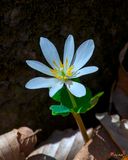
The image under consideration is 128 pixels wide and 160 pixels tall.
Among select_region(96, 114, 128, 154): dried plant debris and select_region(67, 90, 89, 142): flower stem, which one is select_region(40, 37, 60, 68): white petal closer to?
select_region(67, 90, 89, 142): flower stem

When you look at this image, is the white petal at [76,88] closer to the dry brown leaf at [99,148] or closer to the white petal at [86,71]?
the white petal at [86,71]

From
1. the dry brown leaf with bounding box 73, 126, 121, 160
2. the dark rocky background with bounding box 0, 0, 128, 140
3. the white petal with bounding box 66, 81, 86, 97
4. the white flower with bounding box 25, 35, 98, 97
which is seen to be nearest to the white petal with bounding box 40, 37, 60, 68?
the white flower with bounding box 25, 35, 98, 97

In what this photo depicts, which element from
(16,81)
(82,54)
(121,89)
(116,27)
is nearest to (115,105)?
(121,89)

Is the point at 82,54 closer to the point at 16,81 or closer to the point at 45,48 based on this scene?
the point at 45,48

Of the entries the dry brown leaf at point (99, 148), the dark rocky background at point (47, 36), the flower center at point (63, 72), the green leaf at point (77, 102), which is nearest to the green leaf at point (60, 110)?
the green leaf at point (77, 102)

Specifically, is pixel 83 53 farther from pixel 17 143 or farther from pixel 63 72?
pixel 17 143

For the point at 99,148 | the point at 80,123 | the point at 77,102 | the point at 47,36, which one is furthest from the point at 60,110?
the point at 47,36
